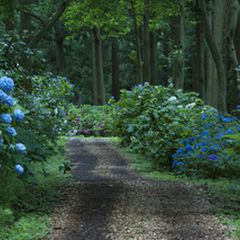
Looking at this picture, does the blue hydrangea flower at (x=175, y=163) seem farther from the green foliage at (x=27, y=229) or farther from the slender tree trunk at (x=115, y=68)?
the slender tree trunk at (x=115, y=68)

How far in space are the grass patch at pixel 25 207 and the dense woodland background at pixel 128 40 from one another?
1750 mm

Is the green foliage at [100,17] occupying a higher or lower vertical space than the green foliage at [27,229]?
higher

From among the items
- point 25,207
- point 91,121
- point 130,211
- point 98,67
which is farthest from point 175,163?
point 98,67

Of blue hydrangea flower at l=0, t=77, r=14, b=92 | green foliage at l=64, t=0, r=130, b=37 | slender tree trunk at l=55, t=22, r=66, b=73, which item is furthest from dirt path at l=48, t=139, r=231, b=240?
slender tree trunk at l=55, t=22, r=66, b=73

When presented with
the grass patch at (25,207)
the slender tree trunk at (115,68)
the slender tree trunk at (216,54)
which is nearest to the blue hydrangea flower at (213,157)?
the grass patch at (25,207)

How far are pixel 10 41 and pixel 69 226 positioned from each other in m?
3.60

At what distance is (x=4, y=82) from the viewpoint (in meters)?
4.61

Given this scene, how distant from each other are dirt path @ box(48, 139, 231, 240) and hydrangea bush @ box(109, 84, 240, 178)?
877 millimetres

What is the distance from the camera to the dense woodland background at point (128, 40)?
9.62 meters

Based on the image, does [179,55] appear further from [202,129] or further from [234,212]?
[234,212]

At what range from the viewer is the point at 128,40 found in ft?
128

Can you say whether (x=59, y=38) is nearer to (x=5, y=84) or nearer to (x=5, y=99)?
(x=5, y=84)

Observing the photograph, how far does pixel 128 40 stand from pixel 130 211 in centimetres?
3390

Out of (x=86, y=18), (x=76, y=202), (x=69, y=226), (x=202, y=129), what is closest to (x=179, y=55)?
(x=86, y=18)
